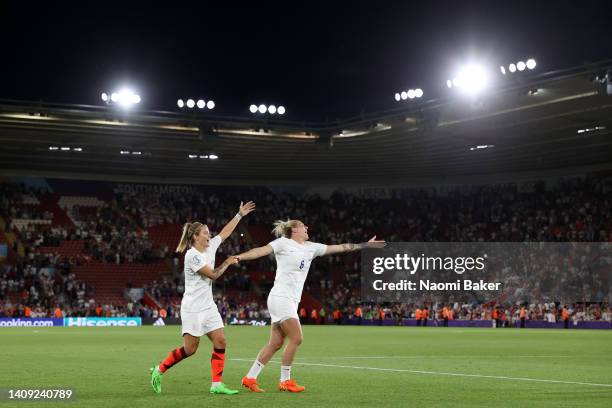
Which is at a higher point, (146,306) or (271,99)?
(271,99)

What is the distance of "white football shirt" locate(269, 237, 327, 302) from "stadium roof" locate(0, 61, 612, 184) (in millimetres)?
30408

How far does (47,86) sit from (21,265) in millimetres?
14888

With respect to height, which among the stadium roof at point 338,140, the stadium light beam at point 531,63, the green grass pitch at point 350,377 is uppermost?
the stadium light beam at point 531,63

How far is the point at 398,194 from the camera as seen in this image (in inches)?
2857

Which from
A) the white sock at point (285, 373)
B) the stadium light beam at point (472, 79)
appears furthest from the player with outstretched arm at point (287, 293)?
the stadium light beam at point (472, 79)

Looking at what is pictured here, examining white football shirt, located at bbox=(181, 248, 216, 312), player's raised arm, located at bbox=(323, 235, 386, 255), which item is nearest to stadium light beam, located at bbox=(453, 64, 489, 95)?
player's raised arm, located at bbox=(323, 235, 386, 255)

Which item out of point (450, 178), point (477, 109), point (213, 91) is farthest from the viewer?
point (450, 178)

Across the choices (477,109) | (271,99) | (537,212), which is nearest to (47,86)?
(271,99)

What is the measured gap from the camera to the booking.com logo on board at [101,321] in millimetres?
54344

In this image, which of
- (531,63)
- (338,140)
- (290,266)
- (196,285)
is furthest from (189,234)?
(338,140)

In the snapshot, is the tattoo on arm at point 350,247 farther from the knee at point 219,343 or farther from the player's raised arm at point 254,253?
the knee at point 219,343

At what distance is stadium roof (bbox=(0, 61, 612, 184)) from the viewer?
4738cm

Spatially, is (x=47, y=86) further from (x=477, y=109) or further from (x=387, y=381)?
(x=387, y=381)

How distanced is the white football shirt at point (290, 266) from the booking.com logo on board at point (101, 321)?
43779 millimetres
